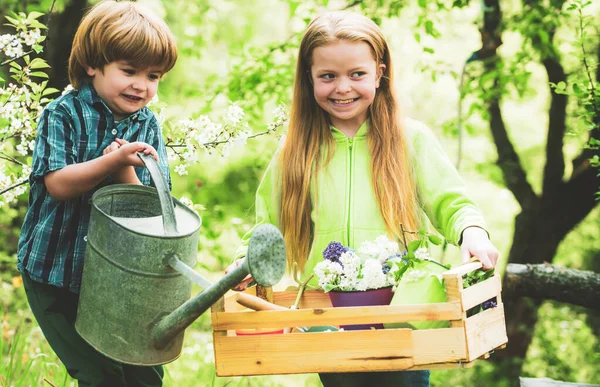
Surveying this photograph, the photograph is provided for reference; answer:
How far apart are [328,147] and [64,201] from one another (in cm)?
83

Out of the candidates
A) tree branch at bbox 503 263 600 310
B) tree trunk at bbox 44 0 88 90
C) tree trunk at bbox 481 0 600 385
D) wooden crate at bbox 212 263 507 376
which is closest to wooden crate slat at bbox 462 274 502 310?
wooden crate at bbox 212 263 507 376

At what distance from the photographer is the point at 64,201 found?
2.08m

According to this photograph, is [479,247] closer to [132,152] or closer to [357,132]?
[357,132]

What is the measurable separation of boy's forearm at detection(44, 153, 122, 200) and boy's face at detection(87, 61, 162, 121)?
23 centimetres

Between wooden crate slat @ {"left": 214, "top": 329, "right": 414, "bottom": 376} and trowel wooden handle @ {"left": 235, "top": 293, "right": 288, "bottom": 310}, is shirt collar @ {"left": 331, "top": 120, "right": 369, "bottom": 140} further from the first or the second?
wooden crate slat @ {"left": 214, "top": 329, "right": 414, "bottom": 376}

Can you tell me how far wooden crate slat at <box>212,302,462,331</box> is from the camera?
1.71 metres

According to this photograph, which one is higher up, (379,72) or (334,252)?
(379,72)

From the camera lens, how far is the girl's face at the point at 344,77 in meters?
2.30

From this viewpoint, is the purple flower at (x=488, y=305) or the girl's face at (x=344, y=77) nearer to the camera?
the purple flower at (x=488, y=305)

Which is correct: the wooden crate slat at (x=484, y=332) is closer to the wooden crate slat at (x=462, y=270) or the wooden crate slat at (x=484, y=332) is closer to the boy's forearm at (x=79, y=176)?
the wooden crate slat at (x=462, y=270)

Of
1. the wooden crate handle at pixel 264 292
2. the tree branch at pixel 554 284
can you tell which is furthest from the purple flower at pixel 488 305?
the tree branch at pixel 554 284

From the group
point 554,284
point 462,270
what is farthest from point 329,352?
point 554,284

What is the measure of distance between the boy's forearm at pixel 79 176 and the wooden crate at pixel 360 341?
1.50 feet

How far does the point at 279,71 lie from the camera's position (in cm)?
475
